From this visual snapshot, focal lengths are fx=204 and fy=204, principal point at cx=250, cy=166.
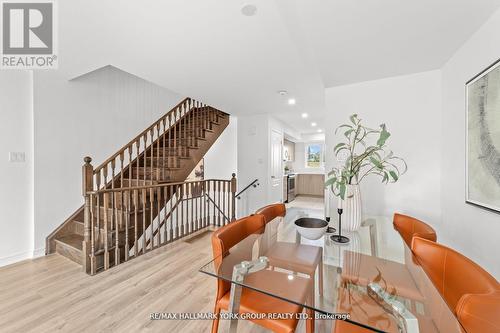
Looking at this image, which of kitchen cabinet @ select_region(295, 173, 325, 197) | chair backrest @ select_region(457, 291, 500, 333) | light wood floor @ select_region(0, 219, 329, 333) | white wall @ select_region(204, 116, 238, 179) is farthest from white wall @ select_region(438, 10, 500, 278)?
kitchen cabinet @ select_region(295, 173, 325, 197)

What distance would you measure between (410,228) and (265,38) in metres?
1.93

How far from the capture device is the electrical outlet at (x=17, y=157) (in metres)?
2.47

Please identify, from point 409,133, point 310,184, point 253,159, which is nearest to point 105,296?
point 253,159

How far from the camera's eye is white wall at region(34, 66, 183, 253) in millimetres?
2684

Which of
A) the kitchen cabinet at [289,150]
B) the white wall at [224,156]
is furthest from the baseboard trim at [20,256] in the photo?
the kitchen cabinet at [289,150]

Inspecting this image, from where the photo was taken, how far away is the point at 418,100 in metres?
2.22

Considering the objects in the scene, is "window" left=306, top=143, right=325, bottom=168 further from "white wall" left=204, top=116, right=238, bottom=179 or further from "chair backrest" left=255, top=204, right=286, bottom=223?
"chair backrest" left=255, top=204, right=286, bottom=223

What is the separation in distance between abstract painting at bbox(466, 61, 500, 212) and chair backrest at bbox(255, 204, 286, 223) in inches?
57.5

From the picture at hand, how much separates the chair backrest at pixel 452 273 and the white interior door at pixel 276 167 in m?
3.45

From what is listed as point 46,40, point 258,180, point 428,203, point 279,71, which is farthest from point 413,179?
point 46,40

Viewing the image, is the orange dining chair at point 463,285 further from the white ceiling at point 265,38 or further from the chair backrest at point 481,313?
the white ceiling at point 265,38

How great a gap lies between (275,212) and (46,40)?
9.23 feet

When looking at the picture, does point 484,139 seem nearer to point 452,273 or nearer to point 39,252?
point 452,273

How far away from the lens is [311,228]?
4.59ft
